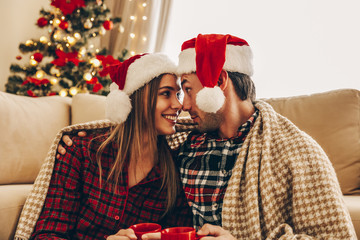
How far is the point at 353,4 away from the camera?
2297 millimetres

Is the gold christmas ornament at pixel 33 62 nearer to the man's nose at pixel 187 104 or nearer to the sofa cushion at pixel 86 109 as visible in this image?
the sofa cushion at pixel 86 109

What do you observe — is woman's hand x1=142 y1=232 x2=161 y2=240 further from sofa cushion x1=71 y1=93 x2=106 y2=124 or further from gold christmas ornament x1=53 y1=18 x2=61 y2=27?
gold christmas ornament x1=53 y1=18 x2=61 y2=27

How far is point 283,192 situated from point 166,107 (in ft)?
1.92

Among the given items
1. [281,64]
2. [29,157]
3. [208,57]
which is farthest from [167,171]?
[281,64]

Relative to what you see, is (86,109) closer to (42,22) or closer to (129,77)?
(129,77)

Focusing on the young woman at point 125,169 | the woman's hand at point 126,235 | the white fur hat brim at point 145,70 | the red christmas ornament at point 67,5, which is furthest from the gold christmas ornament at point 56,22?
the woman's hand at point 126,235

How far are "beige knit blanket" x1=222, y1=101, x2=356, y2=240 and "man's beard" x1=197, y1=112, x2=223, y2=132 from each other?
19 cm

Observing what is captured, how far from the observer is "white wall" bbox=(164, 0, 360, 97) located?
7.61 feet

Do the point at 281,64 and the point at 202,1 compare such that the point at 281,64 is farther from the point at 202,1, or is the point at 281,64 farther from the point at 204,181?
the point at 204,181

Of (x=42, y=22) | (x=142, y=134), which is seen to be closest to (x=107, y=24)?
(x=42, y=22)

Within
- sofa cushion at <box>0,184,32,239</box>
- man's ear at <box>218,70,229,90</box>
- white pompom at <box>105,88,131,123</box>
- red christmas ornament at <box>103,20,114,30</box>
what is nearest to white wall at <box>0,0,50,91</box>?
red christmas ornament at <box>103,20,114,30</box>

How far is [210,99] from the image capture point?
3.96 ft

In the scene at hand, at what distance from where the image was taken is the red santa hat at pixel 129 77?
4.21 feet

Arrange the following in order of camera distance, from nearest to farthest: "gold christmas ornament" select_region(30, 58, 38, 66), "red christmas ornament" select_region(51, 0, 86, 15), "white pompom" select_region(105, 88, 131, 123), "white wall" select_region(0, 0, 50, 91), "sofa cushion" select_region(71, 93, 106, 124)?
"white pompom" select_region(105, 88, 131, 123) < "sofa cushion" select_region(71, 93, 106, 124) < "red christmas ornament" select_region(51, 0, 86, 15) < "gold christmas ornament" select_region(30, 58, 38, 66) < "white wall" select_region(0, 0, 50, 91)
